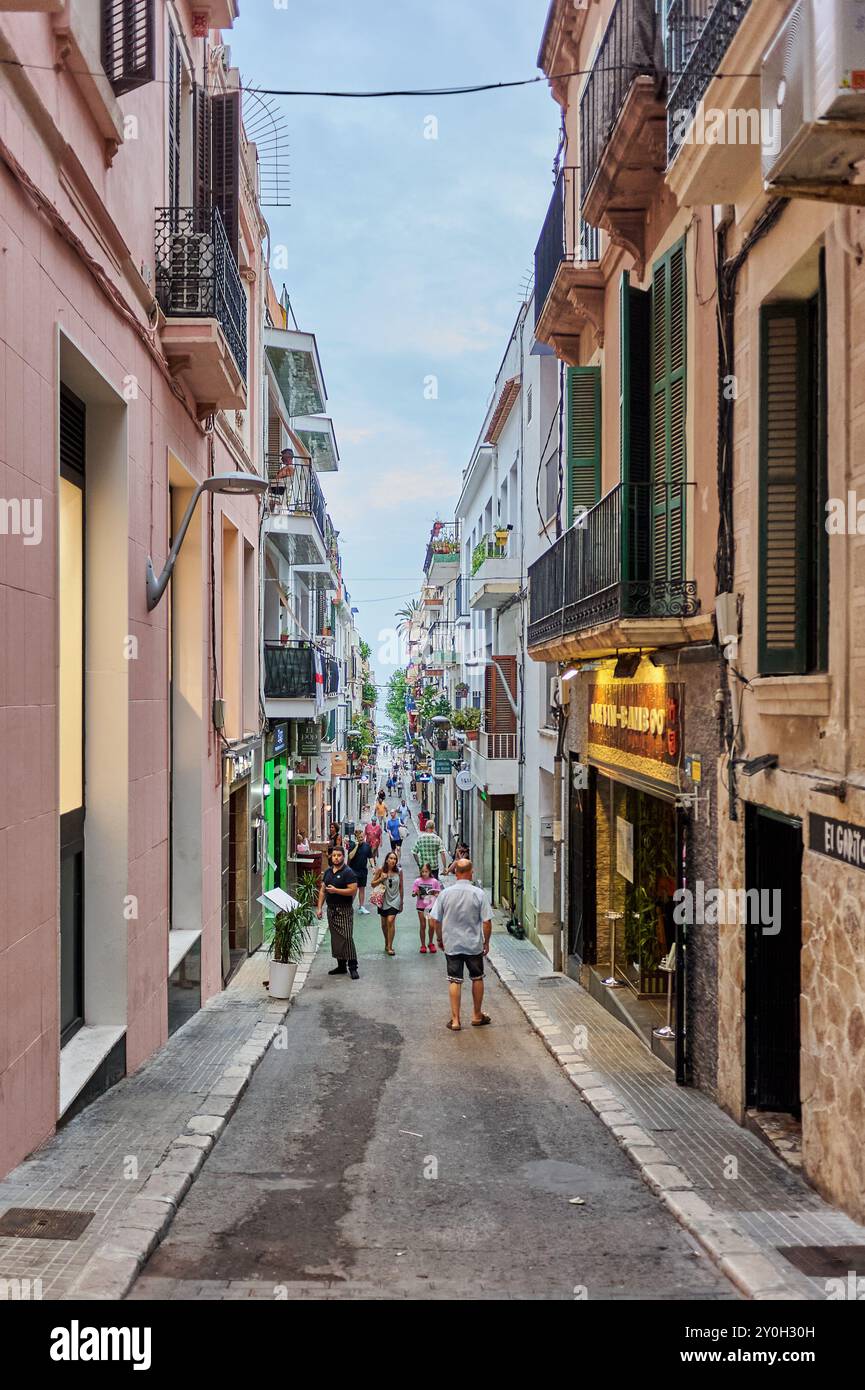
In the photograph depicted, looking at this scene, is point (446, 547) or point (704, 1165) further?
point (446, 547)

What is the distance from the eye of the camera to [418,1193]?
6.62 meters

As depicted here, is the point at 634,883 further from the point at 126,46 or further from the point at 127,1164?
the point at 126,46

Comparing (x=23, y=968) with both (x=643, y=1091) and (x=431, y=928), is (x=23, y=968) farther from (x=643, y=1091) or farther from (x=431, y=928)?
(x=431, y=928)

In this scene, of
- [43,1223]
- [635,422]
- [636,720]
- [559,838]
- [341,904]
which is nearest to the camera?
[43,1223]

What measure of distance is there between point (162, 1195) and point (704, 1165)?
131 inches

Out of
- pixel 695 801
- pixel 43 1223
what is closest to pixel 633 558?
pixel 695 801

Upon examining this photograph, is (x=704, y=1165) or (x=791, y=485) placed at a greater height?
(x=791, y=485)

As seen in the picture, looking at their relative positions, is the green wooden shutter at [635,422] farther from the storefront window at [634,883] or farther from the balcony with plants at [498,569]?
the balcony with plants at [498,569]

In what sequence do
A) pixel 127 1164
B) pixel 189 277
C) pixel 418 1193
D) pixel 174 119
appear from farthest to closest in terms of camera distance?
pixel 174 119 < pixel 189 277 < pixel 127 1164 < pixel 418 1193

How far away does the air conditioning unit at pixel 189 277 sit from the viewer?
1062 centimetres

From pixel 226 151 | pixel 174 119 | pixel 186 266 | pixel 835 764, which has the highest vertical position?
pixel 226 151

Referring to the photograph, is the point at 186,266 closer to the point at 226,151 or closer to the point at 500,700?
the point at 226,151

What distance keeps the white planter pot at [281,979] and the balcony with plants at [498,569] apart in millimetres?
13513

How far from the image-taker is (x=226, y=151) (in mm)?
12836
